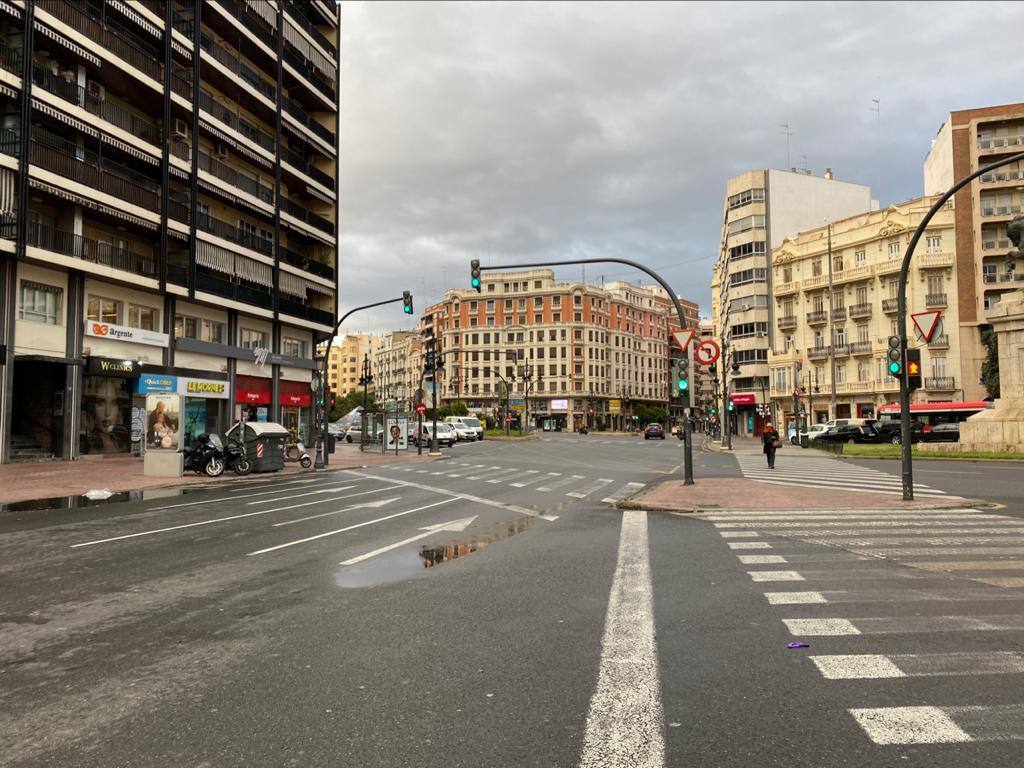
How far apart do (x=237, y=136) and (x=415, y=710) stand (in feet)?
121

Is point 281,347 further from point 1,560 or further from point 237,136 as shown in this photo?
point 1,560

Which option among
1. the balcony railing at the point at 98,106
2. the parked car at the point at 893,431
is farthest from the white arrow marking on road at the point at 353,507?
the parked car at the point at 893,431

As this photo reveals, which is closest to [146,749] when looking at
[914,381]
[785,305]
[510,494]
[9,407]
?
[510,494]

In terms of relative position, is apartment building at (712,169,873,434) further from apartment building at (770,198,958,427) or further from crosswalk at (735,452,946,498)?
crosswalk at (735,452,946,498)

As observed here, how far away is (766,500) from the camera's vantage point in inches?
531

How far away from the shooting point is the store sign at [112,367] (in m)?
26.7

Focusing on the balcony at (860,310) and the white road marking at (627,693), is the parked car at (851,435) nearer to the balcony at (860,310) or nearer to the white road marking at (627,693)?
the balcony at (860,310)

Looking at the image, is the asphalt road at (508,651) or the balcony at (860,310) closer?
the asphalt road at (508,651)

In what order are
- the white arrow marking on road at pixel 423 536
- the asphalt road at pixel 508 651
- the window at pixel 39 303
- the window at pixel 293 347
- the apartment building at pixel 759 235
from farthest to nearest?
the apartment building at pixel 759 235, the window at pixel 293 347, the window at pixel 39 303, the white arrow marking on road at pixel 423 536, the asphalt road at pixel 508 651

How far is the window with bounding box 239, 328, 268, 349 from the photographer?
36.4 m

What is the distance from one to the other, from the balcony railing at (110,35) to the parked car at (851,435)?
42183 mm

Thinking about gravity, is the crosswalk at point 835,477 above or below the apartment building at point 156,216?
below

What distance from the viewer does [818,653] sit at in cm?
462

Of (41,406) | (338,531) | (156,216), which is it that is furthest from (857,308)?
(338,531)
